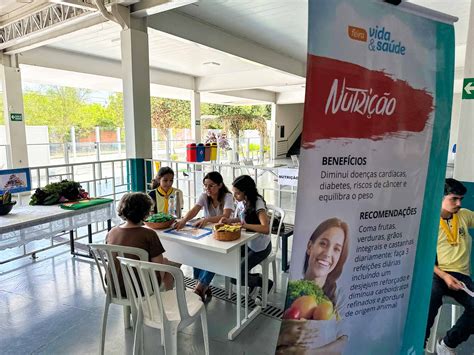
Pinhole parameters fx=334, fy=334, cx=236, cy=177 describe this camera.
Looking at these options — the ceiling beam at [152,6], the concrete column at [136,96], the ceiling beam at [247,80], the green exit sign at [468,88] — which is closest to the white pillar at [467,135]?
the green exit sign at [468,88]

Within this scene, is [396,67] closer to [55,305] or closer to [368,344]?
[368,344]

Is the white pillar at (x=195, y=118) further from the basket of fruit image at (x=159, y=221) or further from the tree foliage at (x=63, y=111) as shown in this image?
the tree foliage at (x=63, y=111)

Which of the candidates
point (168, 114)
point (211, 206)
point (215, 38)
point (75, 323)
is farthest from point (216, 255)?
point (168, 114)

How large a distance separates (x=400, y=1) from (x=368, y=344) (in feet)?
3.46

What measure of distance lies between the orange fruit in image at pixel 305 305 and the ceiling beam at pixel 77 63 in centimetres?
732

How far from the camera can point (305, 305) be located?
92 cm

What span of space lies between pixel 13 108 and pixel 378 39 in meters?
7.19

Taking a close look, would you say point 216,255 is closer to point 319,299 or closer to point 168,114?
point 319,299

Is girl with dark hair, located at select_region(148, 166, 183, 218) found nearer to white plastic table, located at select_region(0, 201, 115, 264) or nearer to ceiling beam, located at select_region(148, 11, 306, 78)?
white plastic table, located at select_region(0, 201, 115, 264)

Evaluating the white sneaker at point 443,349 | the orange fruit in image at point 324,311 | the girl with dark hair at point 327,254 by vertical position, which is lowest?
the white sneaker at point 443,349

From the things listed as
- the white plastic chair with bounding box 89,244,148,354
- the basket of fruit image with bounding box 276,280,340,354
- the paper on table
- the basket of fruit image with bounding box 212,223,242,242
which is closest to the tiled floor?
the white plastic chair with bounding box 89,244,148,354

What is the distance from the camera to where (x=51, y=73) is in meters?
7.60

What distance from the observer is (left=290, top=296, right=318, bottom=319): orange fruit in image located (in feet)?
3.00

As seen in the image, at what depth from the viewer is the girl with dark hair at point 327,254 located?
0.92 metres
